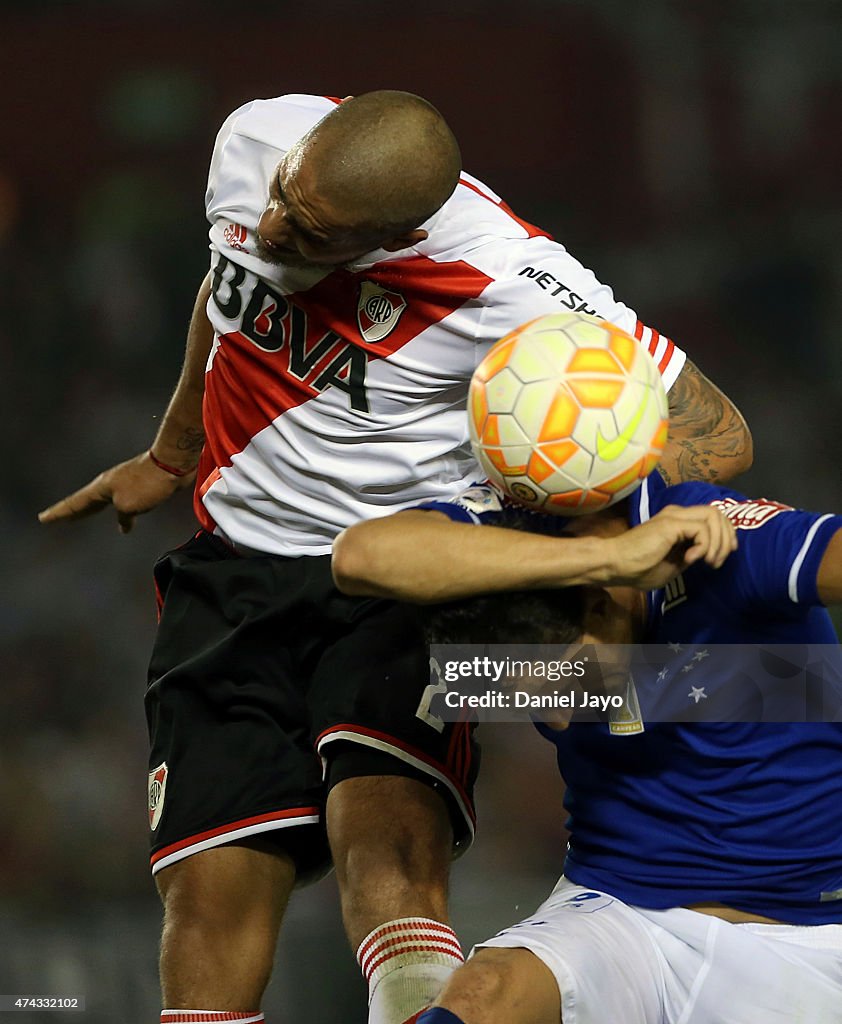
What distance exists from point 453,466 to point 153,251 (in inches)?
114

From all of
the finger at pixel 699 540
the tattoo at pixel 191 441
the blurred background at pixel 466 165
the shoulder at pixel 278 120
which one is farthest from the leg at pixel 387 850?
the blurred background at pixel 466 165

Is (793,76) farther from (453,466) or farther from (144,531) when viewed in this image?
(453,466)

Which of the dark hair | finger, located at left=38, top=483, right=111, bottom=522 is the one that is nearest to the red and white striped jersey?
finger, located at left=38, top=483, right=111, bottom=522

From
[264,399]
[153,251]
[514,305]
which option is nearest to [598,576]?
[514,305]

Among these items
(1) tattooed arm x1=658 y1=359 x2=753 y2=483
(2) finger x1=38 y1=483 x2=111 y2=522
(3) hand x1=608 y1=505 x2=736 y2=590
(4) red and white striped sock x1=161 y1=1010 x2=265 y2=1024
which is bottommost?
(4) red and white striped sock x1=161 y1=1010 x2=265 y2=1024

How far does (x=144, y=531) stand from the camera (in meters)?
4.59

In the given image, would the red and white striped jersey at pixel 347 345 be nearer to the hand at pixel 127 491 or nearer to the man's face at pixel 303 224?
the man's face at pixel 303 224

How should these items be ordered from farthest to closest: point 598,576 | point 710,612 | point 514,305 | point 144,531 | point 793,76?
point 793,76 < point 144,531 < point 514,305 < point 710,612 < point 598,576

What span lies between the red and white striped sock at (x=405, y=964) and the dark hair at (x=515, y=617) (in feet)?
1.79

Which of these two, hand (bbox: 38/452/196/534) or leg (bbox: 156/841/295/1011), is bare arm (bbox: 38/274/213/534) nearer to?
hand (bbox: 38/452/196/534)

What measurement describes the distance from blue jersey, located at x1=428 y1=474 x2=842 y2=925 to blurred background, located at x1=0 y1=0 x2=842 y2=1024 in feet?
9.01

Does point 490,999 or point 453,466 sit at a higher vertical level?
point 453,466

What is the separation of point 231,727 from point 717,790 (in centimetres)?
88

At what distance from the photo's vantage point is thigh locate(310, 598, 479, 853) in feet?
7.08
